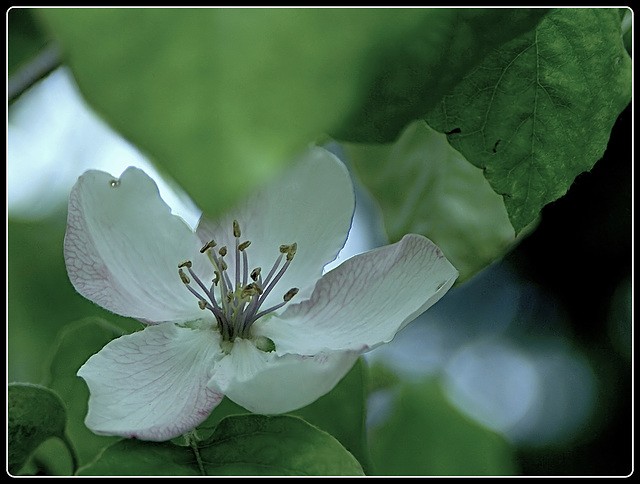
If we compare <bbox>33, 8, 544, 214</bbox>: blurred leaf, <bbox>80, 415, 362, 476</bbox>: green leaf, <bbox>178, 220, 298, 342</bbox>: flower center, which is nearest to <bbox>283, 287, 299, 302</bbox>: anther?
<bbox>178, 220, 298, 342</bbox>: flower center

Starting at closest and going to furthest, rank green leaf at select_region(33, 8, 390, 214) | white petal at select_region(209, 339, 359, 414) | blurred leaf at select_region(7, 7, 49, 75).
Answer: green leaf at select_region(33, 8, 390, 214), white petal at select_region(209, 339, 359, 414), blurred leaf at select_region(7, 7, 49, 75)

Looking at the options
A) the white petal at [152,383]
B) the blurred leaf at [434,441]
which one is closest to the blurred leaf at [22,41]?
the white petal at [152,383]

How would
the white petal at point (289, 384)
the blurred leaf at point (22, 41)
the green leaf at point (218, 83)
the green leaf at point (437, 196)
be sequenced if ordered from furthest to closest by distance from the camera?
the green leaf at point (437, 196)
the blurred leaf at point (22, 41)
the white petal at point (289, 384)
the green leaf at point (218, 83)

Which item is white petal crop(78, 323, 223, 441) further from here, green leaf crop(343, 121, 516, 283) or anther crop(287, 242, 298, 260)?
green leaf crop(343, 121, 516, 283)

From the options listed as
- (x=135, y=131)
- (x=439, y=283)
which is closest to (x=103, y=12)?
(x=135, y=131)

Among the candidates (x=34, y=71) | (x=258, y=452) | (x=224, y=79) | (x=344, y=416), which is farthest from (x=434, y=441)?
(x=224, y=79)

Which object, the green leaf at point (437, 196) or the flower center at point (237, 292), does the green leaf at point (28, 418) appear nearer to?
the flower center at point (237, 292)

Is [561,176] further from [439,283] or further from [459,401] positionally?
[459,401]
